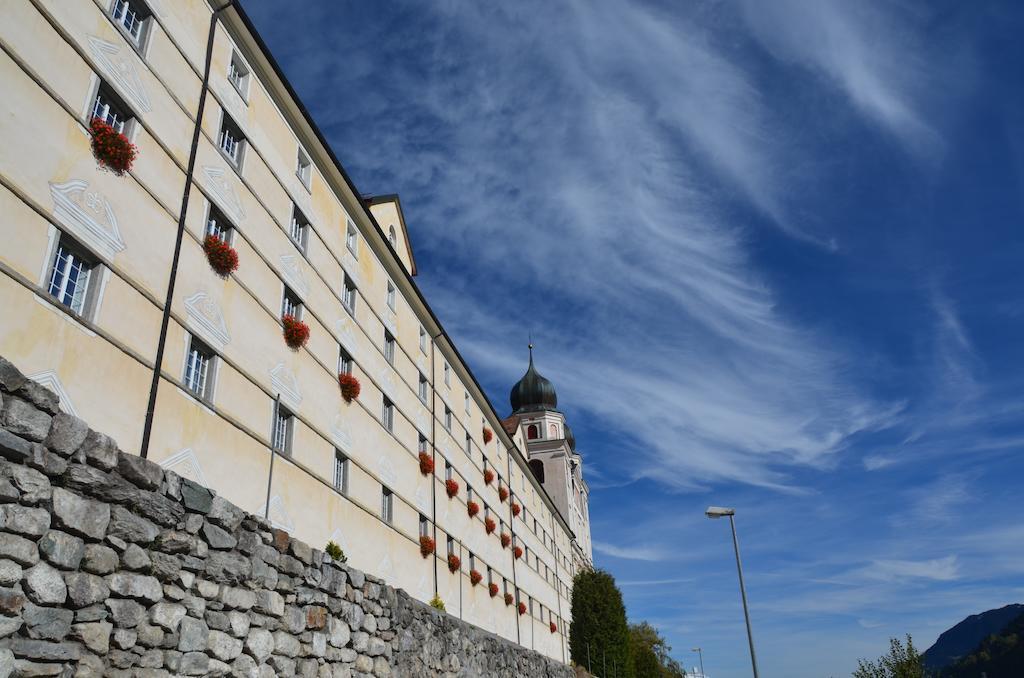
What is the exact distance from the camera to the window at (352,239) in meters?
23.1

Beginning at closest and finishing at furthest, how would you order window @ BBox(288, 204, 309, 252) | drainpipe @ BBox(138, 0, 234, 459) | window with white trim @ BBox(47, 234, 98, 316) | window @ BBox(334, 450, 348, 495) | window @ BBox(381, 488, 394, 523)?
window with white trim @ BBox(47, 234, 98, 316)
drainpipe @ BBox(138, 0, 234, 459)
window @ BBox(288, 204, 309, 252)
window @ BBox(334, 450, 348, 495)
window @ BBox(381, 488, 394, 523)

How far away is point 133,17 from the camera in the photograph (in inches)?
546

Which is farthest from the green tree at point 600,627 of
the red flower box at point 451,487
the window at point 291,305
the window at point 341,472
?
the window at point 291,305

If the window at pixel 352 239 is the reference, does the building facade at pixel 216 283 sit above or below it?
below

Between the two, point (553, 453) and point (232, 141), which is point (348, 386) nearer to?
point (232, 141)

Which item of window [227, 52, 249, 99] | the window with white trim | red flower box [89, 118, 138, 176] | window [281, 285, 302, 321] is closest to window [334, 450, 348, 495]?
window [281, 285, 302, 321]

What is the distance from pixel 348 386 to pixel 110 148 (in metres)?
9.76

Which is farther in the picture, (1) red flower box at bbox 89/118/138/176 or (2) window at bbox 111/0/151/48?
(2) window at bbox 111/0/151/48

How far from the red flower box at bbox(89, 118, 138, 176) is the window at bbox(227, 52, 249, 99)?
17.7 feet

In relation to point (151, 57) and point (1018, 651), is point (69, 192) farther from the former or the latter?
point (1018, 651)

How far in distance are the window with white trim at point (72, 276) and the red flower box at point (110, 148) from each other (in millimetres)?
1532

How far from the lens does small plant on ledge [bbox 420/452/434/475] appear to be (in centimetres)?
2644

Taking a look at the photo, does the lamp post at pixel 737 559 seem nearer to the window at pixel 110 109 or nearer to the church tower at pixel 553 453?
the window at pixel 110 109

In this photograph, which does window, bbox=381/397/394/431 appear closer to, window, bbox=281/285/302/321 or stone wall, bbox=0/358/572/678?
window, bbox=281/285/302/321
